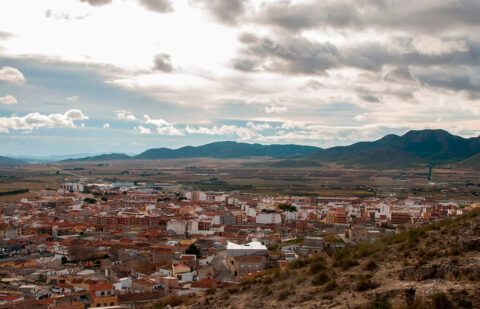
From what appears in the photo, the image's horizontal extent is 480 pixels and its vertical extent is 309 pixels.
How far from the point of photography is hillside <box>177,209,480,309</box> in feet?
20.7

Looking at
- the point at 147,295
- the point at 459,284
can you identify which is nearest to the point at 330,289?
the point at 459,284

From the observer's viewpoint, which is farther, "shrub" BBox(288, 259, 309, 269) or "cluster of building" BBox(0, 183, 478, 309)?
"cluster of building" BBox(0, 183, 478, 309)

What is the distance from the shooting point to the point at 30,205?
54406mm

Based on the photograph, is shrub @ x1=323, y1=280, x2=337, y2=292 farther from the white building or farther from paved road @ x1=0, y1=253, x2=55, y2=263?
paved road @ x1=0, y1=253, x2=55, y2=263

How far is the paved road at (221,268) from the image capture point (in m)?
19.7

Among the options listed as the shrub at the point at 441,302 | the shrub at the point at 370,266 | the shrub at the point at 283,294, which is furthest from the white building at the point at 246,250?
the shrub at the point at 441,302

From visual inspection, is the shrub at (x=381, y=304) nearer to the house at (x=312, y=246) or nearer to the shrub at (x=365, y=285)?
the shrub at (x=365, y=285)

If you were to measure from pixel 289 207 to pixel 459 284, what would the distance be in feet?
→ 144

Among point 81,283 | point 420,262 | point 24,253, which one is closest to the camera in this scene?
point 420,262

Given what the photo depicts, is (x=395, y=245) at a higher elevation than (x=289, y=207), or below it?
higher

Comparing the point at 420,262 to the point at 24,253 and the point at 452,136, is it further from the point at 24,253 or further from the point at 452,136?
the point at 452,136

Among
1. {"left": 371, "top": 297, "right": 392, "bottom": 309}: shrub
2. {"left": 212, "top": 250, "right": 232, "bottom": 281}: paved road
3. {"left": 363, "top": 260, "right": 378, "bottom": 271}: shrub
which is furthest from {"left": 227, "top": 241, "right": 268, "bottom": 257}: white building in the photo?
{"left": 371, "top": 297, "right": 392, "bottom": 309}: shrub

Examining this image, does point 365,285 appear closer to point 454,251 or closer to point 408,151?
point 454,251

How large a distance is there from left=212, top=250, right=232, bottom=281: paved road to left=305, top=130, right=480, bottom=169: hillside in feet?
340
